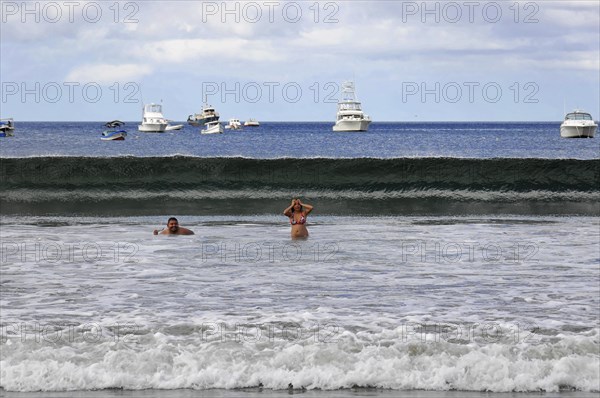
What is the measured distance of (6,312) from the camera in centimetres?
1146

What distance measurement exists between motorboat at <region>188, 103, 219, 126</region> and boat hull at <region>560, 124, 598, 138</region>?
7538 centimetres

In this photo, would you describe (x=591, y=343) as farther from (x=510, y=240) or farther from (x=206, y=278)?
(x=510, y=240)

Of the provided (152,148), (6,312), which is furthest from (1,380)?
(152,148)

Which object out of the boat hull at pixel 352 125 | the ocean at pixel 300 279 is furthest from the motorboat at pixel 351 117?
the ocean at pixel 300 279

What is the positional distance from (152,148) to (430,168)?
70.8 meters

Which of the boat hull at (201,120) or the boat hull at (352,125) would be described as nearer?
the boat hull at (352,125)

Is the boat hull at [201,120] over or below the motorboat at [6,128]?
over

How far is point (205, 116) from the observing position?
17125cm

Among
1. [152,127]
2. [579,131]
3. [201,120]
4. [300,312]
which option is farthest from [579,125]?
[300,312]

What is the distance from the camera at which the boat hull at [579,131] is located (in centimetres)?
10744

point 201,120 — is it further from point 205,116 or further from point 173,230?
point 173,230

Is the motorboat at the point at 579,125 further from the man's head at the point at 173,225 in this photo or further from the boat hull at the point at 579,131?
the man's head at the point at 173,225

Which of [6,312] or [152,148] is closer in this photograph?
[6,312]

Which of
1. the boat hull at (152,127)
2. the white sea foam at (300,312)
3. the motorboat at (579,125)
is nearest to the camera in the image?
the white sea foam at (300,312)
